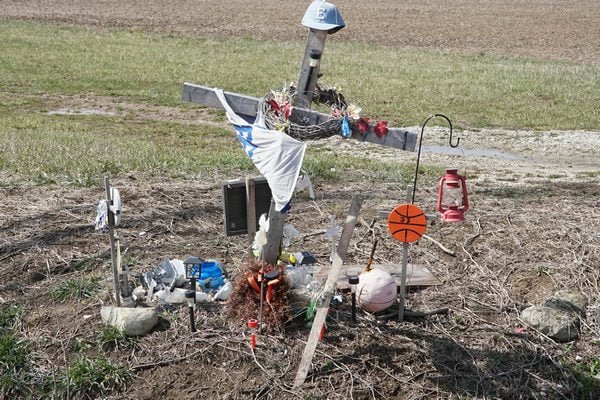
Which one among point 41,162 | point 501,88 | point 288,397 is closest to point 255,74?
point 501,88

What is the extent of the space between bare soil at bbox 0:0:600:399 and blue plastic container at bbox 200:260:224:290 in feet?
0.73

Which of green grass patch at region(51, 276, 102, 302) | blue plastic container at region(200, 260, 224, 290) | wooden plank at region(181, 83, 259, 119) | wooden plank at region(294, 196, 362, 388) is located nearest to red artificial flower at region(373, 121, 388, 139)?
wooden plank at region(294, 196, 362, 388)

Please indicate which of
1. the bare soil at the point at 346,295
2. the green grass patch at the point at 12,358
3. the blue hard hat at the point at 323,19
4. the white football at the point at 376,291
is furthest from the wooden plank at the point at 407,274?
the green grass patch at the point at 12,358

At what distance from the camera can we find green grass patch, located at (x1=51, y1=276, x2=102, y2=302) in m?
6.30

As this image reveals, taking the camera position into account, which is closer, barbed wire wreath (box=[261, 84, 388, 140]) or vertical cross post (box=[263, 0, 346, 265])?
vertical cross post (box=[263, 0, 346, 265])

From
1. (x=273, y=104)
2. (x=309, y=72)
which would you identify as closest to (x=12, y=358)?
(x=273, y=104)

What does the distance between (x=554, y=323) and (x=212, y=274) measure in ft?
9.07

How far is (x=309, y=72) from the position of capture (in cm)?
534

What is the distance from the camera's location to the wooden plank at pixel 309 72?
17.2ft

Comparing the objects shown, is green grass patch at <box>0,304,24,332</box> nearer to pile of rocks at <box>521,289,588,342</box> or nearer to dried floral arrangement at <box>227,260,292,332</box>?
dried floral arrangement at <box>227,260,292,332</box>

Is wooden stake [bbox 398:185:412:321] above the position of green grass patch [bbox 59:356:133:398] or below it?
above

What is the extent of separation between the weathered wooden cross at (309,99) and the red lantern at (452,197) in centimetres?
36

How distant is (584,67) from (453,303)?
62.0ft

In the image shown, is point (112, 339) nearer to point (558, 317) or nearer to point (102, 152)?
point (558, 317)
